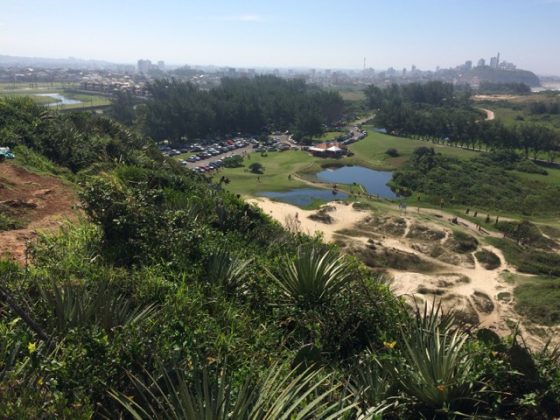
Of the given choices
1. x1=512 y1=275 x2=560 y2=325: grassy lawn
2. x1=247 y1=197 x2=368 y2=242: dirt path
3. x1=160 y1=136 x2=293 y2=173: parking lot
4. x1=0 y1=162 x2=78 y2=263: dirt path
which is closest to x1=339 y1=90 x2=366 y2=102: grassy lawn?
x1=160 y1=136 x2=293 y2=173: parking lot

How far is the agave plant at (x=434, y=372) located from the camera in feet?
14.0

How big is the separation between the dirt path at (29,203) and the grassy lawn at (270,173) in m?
28.4

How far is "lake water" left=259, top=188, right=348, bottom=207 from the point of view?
40406 mm

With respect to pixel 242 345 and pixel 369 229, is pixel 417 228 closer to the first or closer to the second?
pixel 369 229

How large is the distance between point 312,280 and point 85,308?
10.7 feet

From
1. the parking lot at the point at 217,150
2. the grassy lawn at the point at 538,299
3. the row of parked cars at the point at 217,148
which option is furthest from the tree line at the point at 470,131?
the grassy lawn at the point at 538,299

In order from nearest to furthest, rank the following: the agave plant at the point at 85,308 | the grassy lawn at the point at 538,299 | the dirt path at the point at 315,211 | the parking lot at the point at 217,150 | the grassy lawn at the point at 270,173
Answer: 1. the agave plant at the point at 85,308
2. the grassy lawn at the point at 538,299
3. the dirt path at the point at 315,211
4. the grassy lawn at the point at 270,173
5. the parking lot at the point at 217,150

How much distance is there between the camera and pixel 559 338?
1730 cm

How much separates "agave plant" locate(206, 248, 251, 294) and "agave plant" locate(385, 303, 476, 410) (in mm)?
3050

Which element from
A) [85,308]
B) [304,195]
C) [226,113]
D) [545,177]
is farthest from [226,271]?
[226,113]

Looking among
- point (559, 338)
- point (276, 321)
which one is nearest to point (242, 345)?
point (276, 321)

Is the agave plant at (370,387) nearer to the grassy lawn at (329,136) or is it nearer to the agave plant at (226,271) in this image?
the agave plant at (226,271)

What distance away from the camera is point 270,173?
52.1 m

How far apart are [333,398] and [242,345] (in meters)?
1.37
